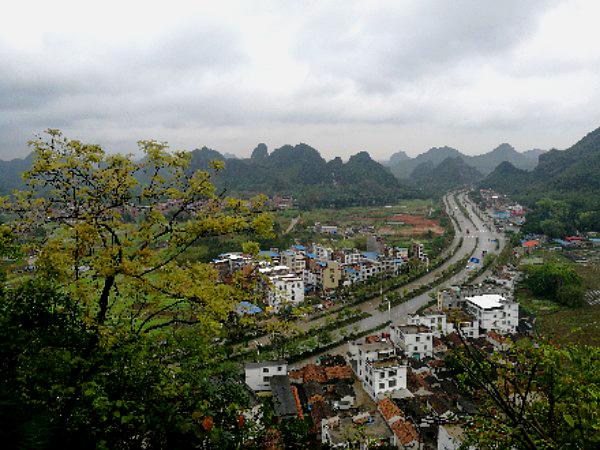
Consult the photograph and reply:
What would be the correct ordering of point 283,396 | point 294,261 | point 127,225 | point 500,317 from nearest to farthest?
point 127,225, point 283,396, point 500,317, point 294,261

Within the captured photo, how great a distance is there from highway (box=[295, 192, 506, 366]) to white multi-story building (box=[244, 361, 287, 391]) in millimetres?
2298

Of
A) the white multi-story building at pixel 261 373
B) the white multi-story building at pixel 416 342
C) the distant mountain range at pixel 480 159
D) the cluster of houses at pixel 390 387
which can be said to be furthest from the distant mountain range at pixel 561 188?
the distant mountain range at pixel 480 159

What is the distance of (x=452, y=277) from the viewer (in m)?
25.1

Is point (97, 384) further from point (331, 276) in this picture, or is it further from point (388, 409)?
point (331, 276)

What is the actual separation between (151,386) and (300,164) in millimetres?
77954

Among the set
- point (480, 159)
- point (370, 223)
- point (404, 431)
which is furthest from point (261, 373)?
point (480, 159)

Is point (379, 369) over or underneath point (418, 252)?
underneath

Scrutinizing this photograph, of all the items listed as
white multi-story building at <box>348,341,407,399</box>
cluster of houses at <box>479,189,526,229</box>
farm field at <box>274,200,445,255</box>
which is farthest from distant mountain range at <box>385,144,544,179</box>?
white multi-story building at <box>348,341,407,399</box>

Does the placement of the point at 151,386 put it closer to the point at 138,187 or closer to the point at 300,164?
the point at 138,187

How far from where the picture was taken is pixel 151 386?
2.86 metres

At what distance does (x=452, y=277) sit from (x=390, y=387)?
14.8 metres

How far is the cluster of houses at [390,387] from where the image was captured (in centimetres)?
941

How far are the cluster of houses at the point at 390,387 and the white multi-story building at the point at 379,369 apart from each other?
0.03 m

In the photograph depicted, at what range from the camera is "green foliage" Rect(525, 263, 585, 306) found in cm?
1920
